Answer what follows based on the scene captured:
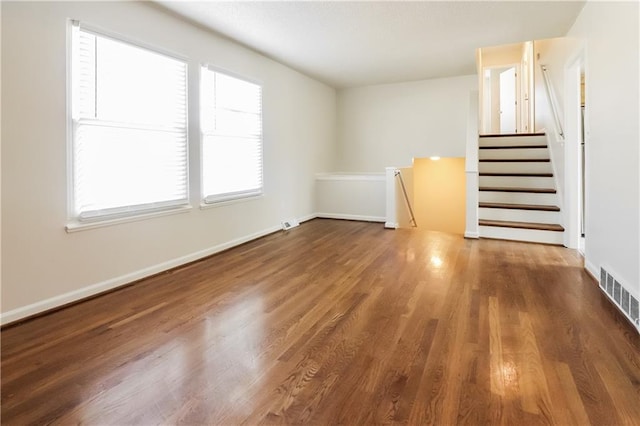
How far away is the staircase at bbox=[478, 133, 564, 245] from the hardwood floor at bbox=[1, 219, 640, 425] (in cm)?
131

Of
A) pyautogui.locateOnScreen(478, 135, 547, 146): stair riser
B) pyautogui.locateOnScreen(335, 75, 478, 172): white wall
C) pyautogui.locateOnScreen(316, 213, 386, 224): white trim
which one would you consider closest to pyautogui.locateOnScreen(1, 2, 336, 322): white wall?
pyautogui.locateOnScreen(316, 213, 386, 224): white trim

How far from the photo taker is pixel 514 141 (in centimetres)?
597

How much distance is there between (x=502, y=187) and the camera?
5.36 meters

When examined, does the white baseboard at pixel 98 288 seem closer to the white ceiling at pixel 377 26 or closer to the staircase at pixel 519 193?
the white ceiling at pixel 377 26

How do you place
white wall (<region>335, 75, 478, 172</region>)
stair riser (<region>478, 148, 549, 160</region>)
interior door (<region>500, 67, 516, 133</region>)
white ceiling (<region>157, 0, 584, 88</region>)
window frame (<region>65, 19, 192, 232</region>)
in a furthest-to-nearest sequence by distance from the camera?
interior door (<region>500, 67, 516, 133</region>), white wall (<region>335, 75, 478, 172</region>), stair riser (<region>478, 148, 549, 160</region>), white ceiling (<region>157, 0, 584, 88</region>), window frame (<region>65, 19, 192, 232</region>)

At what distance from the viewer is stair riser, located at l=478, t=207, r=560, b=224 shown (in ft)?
15.6

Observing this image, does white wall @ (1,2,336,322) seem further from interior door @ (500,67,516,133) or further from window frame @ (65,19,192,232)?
interior door @ (500,67,516,133)

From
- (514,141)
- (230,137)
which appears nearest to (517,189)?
(514,141)

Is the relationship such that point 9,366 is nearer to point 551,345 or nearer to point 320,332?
point 320,332

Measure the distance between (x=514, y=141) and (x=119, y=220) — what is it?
5.78m

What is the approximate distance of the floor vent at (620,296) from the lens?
7.46 feet

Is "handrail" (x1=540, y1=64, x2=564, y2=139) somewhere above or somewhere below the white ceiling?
below

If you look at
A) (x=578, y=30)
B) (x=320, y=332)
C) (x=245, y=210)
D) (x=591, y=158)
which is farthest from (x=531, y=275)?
(x=245, y=210)

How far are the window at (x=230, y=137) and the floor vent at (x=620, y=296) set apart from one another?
12.3 ft
